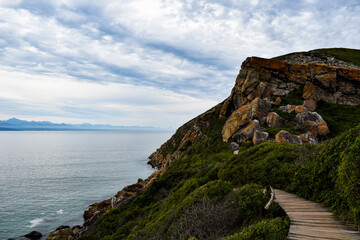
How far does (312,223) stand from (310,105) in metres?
29.3

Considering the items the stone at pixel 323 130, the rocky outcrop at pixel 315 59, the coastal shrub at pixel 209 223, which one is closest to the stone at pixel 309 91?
the rocky outcrop at pixel 315 59

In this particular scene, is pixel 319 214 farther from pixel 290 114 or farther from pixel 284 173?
pixel 290 114

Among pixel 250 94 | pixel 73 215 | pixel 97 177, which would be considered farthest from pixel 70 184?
pixel 250 94

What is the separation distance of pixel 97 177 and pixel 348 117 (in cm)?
5446

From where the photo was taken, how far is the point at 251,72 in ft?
118

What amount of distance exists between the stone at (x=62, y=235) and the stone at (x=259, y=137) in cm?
2445

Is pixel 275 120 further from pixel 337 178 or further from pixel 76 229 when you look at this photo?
pixel 76 229

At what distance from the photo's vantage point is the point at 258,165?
1286 centimetres

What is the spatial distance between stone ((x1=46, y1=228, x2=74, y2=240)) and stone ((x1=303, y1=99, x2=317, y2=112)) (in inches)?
1420

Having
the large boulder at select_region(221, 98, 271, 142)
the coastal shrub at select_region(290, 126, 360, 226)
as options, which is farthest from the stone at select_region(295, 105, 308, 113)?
the coastal shrub at select_region(290, 126, 360, 226)

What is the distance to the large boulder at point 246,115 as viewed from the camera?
28984mm

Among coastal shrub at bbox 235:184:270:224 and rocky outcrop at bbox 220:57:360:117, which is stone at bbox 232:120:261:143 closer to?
rocky outcrop at bbox 220:57:360:117

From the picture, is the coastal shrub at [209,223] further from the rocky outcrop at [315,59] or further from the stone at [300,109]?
the rocky outcrop at [315,59]

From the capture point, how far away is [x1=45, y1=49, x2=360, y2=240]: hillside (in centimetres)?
784
